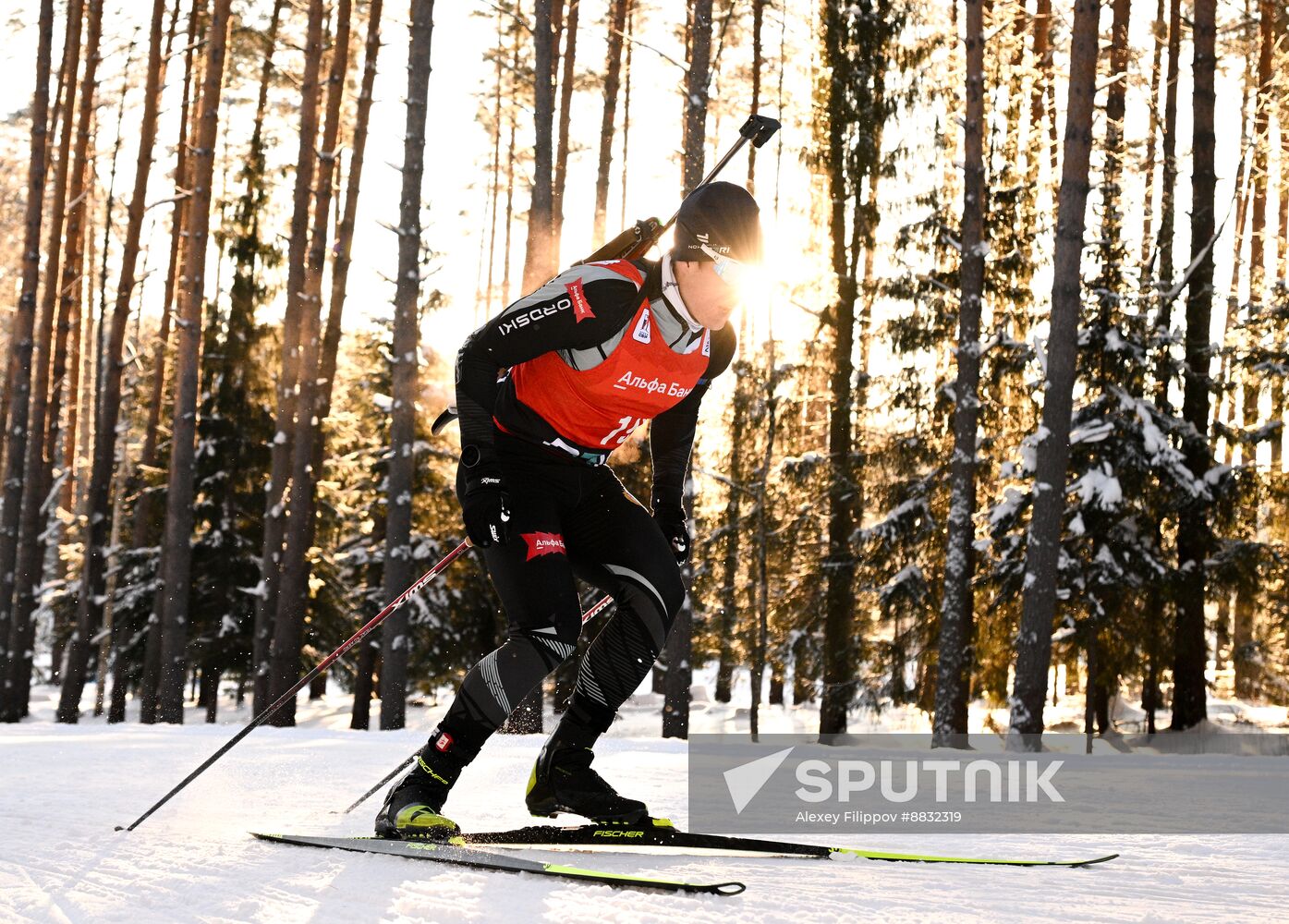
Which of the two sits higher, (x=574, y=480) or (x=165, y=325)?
(x=165, y=325)

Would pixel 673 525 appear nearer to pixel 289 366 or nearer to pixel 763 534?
pixel 763 534

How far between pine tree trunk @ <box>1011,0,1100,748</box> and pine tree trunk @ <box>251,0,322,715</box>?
9.79 m

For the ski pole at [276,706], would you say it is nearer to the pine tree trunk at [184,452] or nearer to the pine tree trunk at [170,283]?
the pine tree trunk at [184,452]

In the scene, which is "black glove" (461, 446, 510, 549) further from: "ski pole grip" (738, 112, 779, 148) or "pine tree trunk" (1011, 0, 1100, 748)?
"pine tree trunk" (1011, 0, 1100, 748)

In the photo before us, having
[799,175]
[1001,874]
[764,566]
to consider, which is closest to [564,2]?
[799,175]

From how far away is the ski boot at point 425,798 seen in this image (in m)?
3.02

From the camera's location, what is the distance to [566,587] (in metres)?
3.22

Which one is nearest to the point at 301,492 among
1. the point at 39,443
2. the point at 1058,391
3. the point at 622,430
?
the point at 39,443

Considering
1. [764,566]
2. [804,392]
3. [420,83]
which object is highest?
[420,83]

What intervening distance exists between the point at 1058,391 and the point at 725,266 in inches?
344

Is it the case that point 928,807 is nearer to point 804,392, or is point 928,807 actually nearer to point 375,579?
point 804,392

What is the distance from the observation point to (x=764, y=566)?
635 inches

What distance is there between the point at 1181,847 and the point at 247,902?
2.49 meters

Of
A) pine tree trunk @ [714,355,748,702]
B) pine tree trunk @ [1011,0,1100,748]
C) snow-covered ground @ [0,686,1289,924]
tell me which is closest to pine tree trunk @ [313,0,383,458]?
pine tree trunk @ [714,355,748,702]
